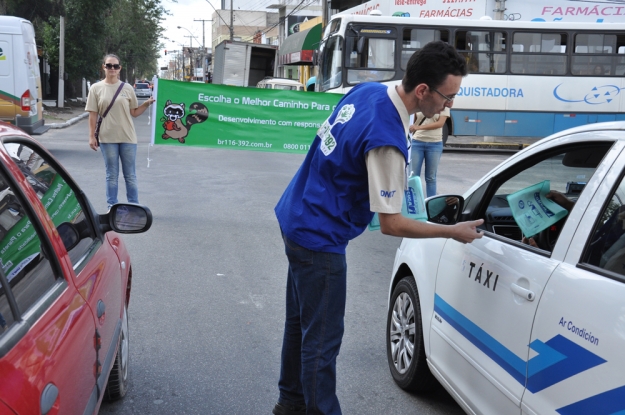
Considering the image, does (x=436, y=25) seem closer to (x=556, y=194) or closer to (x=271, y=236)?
(x=271, y=236)

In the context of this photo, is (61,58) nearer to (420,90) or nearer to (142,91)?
(420,90)

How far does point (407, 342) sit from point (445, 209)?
2.84 feet

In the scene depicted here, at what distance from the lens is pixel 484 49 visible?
19.1m

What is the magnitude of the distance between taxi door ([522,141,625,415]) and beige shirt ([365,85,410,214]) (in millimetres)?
649

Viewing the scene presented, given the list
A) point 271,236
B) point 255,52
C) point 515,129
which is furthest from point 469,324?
point 255,52

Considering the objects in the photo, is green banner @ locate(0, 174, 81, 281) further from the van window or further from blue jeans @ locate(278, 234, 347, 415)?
the van window

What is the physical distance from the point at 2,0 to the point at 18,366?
27.8 meters

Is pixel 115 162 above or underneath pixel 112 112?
underneath

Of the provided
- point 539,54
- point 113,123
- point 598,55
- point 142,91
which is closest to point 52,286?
point 113,123

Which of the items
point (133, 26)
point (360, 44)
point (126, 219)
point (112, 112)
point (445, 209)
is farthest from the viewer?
point (133, 26)

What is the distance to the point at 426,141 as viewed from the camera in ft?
29.5

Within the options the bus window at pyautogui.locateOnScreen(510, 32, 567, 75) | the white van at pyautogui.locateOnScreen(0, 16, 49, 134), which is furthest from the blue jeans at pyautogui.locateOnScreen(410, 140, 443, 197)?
the bus window at pyautogui.locateOnScreen(510, 32, 567, 75)

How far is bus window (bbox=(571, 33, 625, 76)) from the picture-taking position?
19.1m

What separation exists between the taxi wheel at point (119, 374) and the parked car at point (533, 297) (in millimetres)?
1533
